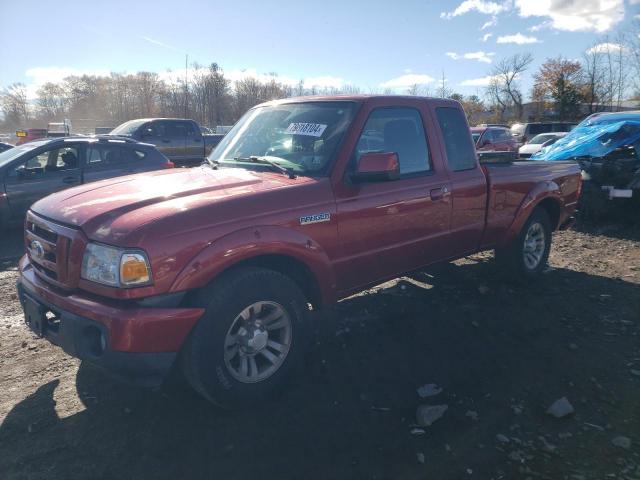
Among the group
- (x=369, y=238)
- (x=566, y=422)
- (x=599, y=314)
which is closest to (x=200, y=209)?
(x=369, y=238)

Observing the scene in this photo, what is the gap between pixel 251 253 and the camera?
2926 mm

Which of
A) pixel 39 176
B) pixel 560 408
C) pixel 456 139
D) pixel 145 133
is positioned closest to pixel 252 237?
pixel 560 408

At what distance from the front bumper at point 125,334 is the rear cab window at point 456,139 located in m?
2.87

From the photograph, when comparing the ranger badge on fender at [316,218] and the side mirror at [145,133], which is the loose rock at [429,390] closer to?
the ranger badge on fender at [316,218]

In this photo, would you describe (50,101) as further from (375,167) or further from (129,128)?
(375,167)

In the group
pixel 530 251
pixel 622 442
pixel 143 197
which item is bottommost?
pixel 622 442

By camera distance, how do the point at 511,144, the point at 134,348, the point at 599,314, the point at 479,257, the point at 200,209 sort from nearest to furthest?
the point at 134,348, the point at 200,209, the point at 599,314, the point at 479,257, the point at 511,144

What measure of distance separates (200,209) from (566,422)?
262cm

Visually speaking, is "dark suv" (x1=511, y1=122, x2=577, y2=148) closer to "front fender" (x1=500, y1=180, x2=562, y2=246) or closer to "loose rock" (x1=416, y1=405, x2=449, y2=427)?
"front fender" (x1=500, y1=180, x2=562, y2=246)

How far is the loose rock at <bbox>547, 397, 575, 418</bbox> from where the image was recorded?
300 centimetres

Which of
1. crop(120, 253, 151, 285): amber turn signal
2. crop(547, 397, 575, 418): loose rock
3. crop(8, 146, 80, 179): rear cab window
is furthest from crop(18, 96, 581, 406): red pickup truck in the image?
crop(8, 146, 80, 179): rear cab window

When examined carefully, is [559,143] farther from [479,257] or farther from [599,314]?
[599,314]

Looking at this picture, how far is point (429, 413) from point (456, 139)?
2.68 m

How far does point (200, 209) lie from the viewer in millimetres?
2826
